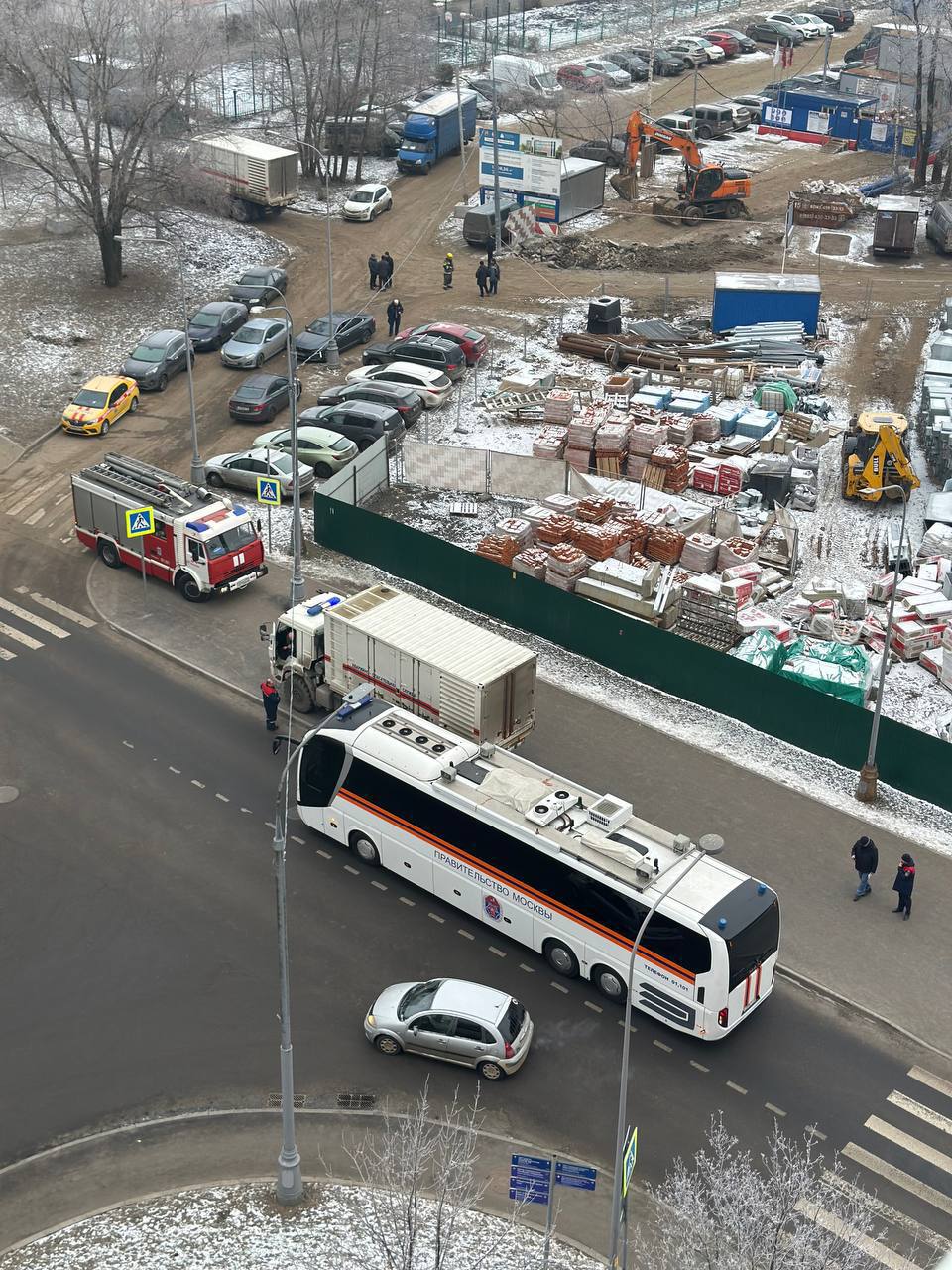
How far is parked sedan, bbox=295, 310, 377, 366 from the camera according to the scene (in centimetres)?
5188

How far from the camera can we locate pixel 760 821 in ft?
99.2

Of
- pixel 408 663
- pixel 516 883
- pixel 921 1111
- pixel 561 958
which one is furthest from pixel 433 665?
pixel 921 1111

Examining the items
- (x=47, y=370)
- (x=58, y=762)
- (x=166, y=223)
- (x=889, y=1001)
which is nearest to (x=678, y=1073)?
(x=889, y=1001)

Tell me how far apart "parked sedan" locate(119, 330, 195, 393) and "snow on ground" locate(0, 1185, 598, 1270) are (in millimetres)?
33656

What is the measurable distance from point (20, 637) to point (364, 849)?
40.8ft

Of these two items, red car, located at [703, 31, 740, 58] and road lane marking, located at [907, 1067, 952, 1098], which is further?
red car, located at [703, 31, 740, 58]

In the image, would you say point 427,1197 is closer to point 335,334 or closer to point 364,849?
point 364,849

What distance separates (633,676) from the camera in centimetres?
3506

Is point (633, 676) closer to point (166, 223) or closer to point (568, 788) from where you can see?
point (568, 788)

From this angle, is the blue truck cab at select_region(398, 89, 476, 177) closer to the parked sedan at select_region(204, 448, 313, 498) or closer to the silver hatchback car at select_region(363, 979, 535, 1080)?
the parked sedan at select_region(204, 448, 313, 498)

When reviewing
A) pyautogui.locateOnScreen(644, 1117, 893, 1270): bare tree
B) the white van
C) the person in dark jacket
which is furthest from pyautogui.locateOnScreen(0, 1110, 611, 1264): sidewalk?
the white van

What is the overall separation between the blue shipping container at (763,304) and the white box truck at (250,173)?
68.0 ft

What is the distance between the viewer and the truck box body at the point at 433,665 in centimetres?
2981

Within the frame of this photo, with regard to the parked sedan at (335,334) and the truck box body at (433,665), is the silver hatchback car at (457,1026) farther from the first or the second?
the parked sedan at (335,334)
